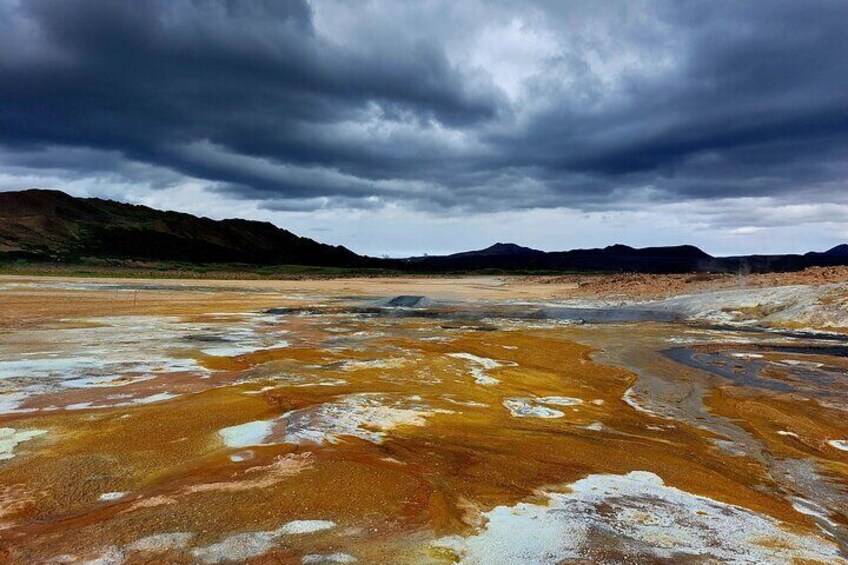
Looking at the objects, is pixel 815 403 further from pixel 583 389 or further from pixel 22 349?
pixel 22 349

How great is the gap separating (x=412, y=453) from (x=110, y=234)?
159 metres

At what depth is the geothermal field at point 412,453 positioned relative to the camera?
4609mm

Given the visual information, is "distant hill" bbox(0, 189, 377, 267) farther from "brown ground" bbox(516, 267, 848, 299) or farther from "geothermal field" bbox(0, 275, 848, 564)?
"geothermal field" bbox(0, 275, 848, 564)

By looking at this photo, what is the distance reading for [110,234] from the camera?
142m

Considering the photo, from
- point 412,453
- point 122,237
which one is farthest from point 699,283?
point 122,237

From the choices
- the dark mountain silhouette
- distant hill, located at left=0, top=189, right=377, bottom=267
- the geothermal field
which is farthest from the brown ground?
distant hill, located at left=0, top=189, right=377, bottom=267

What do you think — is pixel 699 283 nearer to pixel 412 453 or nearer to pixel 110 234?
pixel 412 453

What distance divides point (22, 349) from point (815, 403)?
18.7 metres

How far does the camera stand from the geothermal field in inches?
181

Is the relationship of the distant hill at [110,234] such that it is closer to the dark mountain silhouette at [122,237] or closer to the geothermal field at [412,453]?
the dark mountain silhouette at [122,237]

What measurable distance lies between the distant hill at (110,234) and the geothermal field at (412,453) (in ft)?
377

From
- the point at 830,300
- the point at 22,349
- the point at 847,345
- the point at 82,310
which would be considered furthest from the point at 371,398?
the point at 830,300

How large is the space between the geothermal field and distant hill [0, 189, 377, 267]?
11476 centimetres

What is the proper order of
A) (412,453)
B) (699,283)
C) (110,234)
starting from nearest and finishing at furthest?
(412,453) → (699,283) → (110,234)
